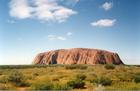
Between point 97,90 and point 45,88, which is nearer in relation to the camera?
point 97,90

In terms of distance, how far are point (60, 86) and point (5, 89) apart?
2542 mm

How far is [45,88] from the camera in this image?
1449 cm

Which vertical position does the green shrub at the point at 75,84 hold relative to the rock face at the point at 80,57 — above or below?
below

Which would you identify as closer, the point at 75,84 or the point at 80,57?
the point at 75,84

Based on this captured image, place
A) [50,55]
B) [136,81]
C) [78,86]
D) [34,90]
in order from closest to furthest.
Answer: [34,90] → [78,86] → [136,81] → [50,55]

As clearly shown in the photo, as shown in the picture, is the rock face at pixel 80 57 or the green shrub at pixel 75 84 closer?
the green shrub at pixel 75 84

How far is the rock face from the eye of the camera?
11650cm

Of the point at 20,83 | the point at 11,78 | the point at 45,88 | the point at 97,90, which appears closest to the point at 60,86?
the point at 45,88

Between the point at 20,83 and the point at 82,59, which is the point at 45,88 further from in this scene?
the point at 82,59

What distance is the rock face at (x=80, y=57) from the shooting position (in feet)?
382

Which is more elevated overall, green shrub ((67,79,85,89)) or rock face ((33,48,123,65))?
rock face ((33,48,123,65))

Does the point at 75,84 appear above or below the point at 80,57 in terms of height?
below

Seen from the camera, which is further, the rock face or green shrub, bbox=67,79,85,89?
the rock face

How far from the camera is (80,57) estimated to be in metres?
120
